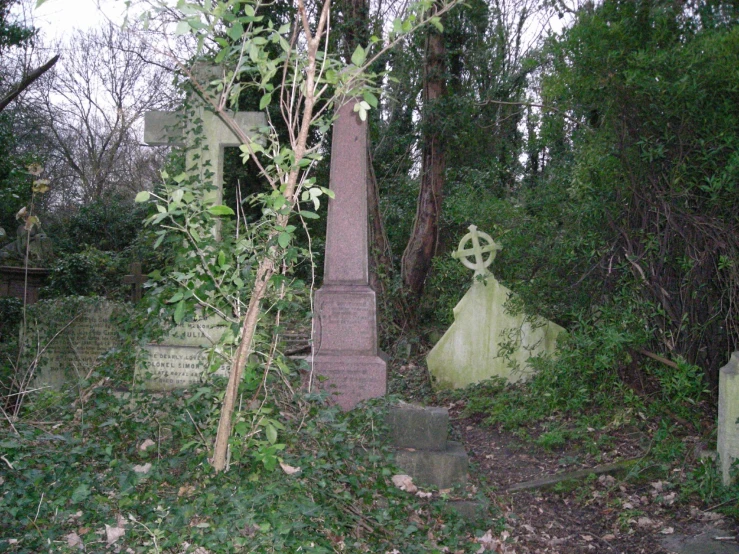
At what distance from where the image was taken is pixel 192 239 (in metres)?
3.47

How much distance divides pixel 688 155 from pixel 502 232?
387 cm

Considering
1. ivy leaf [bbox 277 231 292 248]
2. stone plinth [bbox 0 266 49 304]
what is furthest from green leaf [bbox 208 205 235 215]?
stone plinth [bbox 0 266 49 304]

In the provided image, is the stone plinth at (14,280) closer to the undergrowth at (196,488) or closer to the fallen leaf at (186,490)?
the undergrowth at (196,488)

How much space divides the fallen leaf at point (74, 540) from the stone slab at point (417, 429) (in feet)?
8.46

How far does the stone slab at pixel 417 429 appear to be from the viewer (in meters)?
5.22

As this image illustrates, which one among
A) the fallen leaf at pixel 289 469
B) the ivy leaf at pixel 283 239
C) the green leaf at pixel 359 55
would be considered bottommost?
the fallen leaf at pixel 289 469

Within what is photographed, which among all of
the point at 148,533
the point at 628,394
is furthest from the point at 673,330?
the point at 148,533

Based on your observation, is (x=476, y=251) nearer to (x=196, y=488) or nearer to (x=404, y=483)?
(x=404, y=483)

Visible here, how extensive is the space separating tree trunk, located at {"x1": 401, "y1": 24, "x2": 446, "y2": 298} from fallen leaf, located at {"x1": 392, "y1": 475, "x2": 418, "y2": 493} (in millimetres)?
6813

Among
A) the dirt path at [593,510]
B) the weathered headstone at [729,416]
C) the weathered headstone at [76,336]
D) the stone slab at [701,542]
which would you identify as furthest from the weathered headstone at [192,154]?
the weathered headstone at [729,416]

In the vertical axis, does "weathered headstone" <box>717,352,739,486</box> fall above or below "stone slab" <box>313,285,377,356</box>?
below

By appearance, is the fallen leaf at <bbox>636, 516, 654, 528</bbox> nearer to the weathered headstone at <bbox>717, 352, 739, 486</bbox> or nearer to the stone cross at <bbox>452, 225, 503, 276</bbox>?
the weathered headstone at <bbox>717, 352, 739, 486</bbox>

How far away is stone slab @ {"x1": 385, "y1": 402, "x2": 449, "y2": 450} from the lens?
5223 mm

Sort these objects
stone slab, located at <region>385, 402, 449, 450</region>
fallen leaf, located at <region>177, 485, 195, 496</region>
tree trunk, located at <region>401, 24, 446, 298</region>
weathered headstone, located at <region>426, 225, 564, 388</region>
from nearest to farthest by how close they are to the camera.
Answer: fallen leaf, located at <region>177, 485, 195, 496</region> < stone slab, located at <region>385, 402, 449, 450</region> < weathered headstone, located at <region>426, 225, 564, 388</region> < tree trunk, located at <region>401, 24, 446, 298</region>
